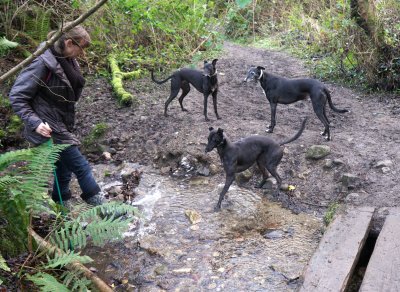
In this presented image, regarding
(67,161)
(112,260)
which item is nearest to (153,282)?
(112,260)

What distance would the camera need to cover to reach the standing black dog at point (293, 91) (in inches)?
256

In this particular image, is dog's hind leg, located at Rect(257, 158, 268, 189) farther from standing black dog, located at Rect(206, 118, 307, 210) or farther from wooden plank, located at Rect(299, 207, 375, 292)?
A: wooden plank, located at Rect(299, 207, 375, 292)

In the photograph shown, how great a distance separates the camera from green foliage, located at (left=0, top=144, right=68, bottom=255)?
3863 mm

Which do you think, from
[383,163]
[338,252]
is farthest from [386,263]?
[383,163]

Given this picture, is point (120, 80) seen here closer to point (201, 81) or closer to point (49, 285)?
point (201, 81)

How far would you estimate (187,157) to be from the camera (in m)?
6.33

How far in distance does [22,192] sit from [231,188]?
270 centimetres

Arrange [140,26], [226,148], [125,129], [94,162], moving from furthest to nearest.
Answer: [140,26], [125,129], [94,162], [226,148]

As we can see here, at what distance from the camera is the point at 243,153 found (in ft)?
17.6

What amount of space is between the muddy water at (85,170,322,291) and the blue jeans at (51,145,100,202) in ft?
2.24

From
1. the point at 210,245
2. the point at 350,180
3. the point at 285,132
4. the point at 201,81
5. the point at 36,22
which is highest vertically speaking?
the point at 36,22

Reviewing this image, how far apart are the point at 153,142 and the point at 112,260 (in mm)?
2680

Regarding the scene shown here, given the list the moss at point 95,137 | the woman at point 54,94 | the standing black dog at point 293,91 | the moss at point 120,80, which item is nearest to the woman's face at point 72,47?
the woman at point 54,94

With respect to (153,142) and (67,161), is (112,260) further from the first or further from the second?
(153,142)
